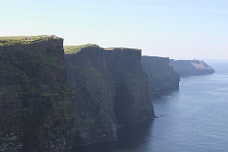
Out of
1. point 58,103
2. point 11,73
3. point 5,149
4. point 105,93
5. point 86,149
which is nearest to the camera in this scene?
point 5,149

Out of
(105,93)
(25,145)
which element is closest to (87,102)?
(105,93)

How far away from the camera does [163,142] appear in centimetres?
17662

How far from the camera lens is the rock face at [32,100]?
107000 millimetres

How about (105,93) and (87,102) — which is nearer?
(87,102)

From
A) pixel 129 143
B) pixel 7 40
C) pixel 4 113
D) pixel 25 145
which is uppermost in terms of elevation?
pixel 7 40

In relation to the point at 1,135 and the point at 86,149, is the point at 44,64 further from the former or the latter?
the point at 86,149

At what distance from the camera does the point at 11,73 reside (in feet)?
369

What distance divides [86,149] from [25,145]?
54170 millimetres

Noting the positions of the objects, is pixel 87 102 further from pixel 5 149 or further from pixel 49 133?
pixel 5 149

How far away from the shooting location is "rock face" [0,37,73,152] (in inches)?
4213

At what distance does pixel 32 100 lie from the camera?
112 m

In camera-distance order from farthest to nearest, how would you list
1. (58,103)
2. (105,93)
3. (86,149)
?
(105,93) < (86,149) < (58,103)

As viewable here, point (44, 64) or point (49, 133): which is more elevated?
point (44, 64)

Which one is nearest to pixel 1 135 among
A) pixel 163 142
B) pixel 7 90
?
pixel 7 90
